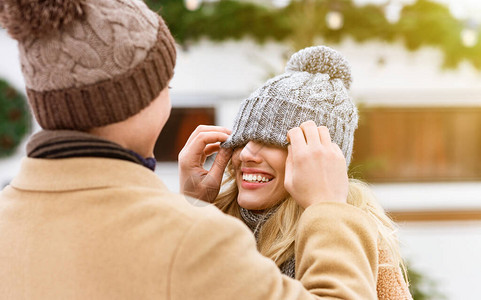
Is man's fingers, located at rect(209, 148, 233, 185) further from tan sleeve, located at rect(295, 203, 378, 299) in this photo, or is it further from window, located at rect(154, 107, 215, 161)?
window, located at rect(154, 107, 215, 161)

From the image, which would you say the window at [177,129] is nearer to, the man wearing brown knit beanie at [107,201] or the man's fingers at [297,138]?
the man's fingers at [297,138]

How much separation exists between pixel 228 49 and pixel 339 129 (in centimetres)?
448

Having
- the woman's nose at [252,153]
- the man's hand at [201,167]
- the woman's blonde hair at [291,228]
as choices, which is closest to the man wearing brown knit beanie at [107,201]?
the woman's blonde hair at [291,228]

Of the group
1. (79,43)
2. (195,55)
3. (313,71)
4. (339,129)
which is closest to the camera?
(79,43)

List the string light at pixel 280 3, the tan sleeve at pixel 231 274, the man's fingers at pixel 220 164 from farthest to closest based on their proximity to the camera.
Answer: the string light at pixel 280 3 < the man's fingers at pixel 220 164 < the tan sleeve at pixel 231 274

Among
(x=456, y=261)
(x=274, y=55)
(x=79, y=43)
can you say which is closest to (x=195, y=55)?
(x=274, y=55)

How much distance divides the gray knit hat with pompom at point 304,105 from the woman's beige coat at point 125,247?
23.9 inches

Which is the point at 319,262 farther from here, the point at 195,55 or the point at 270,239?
the point at 195,55

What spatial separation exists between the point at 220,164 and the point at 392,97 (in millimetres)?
4652

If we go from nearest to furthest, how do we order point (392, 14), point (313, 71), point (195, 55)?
point (313, 71) → point (392, 14) → point (195, 55)

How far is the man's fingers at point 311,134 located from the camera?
1179mm

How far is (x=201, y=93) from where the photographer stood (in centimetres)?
585

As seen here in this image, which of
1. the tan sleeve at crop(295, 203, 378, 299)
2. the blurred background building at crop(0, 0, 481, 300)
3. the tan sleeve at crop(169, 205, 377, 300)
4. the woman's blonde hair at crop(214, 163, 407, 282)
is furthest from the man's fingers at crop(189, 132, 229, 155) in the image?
the blurred background building at crop(0, 0, 481, 300)

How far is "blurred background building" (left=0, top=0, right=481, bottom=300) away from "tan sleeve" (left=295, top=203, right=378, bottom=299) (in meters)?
4.70
